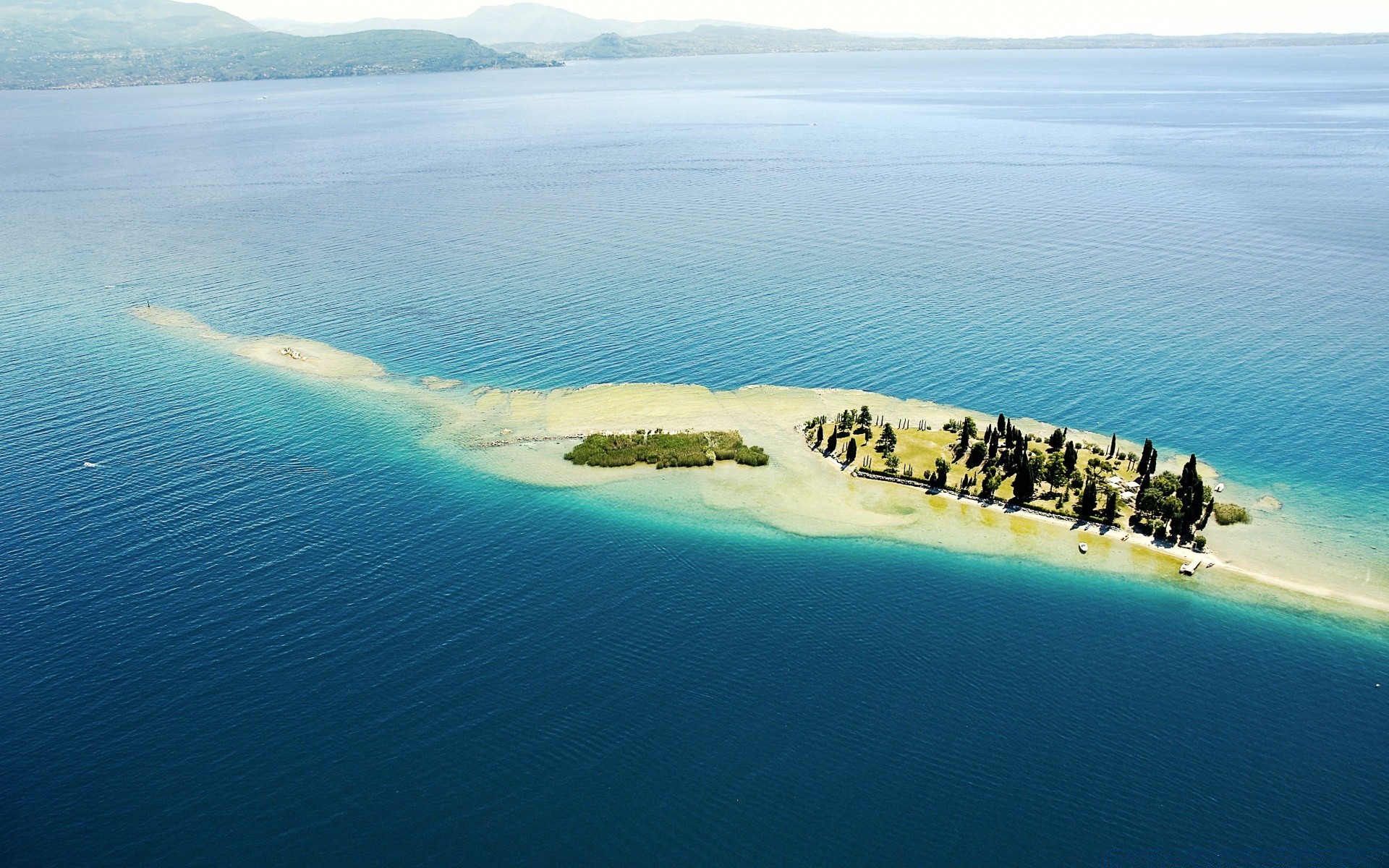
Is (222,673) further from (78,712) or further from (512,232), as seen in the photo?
(512,232)

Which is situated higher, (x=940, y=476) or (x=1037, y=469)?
(x=1037, y=469)

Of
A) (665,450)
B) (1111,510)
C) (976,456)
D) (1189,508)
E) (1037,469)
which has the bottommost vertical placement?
(665,450)

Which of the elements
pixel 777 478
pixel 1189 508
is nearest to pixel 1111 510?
pixel 1189 508

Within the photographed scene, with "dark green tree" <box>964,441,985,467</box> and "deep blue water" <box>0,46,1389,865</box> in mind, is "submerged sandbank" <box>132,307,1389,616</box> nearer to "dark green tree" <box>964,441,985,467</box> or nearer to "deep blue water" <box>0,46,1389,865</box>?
"deep blue water" <box>0,46,1389,865</box>

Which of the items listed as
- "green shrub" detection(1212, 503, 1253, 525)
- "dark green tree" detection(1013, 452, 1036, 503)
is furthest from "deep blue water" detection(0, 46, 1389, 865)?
"dark green tree" detection(1013, 452, 1036, 503)

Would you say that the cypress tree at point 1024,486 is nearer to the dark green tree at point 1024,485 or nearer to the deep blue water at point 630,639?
the dark green tree at point 1024,485

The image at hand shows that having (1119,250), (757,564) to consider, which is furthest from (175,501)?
(1119,250)

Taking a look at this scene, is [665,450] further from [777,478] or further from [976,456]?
[976,456]
